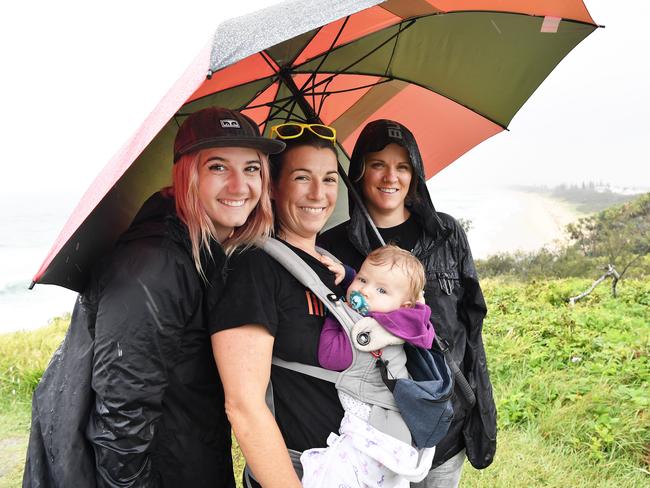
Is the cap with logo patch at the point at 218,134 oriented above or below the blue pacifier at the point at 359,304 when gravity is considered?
above

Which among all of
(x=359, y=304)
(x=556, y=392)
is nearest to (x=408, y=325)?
(x=359, y=304)

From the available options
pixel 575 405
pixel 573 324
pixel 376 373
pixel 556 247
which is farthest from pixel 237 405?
pixel 556 247

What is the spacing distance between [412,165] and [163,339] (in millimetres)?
1458

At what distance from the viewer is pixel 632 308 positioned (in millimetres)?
7816

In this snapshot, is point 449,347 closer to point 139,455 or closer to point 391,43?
point 139,455

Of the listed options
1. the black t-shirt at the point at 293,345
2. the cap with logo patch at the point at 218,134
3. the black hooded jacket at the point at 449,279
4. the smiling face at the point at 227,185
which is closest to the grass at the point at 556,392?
the black hooded jacket at the point at 449,279

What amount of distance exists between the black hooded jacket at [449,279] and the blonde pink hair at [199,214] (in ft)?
1.93

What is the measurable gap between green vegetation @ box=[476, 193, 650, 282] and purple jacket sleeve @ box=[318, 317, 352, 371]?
410 inches

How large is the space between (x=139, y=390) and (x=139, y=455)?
9.1 inches

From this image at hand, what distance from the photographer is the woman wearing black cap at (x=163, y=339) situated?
67.7 inches

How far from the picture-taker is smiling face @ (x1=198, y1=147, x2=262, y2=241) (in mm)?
1951

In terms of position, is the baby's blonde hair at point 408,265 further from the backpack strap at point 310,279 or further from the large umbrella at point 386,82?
the large umbrella at point 386,82

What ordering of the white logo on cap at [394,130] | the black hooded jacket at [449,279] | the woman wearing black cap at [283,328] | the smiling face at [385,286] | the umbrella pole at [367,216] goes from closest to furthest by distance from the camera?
the woman wearing black cap at [283,328] < the smiling face at [385,286] < the umbrella pole at [367,216] < the black hooded jacket at [449,279] < the white logo on cap at [394,130]

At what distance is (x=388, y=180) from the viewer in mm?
2645
